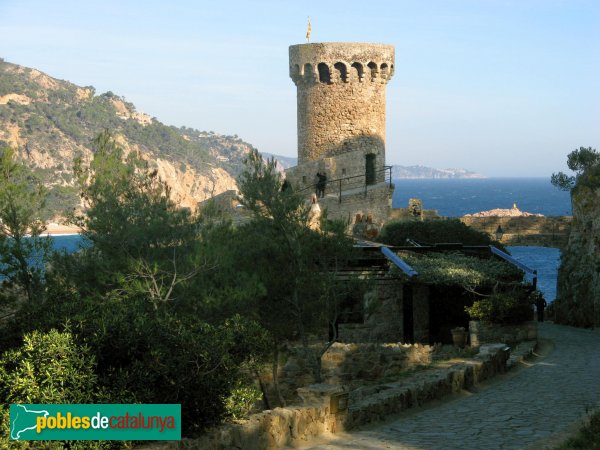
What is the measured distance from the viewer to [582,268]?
96.3 ft

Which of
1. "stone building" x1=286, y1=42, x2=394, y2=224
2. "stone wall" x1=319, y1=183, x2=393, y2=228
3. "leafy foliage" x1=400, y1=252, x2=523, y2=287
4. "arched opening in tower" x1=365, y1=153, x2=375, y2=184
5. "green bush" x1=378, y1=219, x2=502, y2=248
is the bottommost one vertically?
"leafy foliage" x1=400, y1=252, x2=523, y2=287

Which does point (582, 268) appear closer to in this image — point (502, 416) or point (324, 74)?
point (324, 74)

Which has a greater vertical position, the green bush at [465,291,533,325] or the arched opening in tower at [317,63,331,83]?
the arched opening in tower at [317,63,331,83]

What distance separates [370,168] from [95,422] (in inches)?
1266

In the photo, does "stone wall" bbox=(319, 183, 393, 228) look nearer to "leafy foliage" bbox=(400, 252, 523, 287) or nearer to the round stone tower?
the round stone tower

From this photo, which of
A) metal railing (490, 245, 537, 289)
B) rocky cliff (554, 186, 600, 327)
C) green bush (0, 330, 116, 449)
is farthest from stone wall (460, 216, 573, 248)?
green bush (0, 330, 116, 449)

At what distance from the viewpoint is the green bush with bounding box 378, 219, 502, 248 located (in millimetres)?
29250

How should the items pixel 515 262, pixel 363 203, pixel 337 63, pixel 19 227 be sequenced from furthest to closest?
pixel 337 63, pixel 363 203, pixel 515 262, pixel 19 227

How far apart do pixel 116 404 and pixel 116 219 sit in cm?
1117

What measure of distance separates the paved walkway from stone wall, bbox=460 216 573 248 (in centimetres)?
2536

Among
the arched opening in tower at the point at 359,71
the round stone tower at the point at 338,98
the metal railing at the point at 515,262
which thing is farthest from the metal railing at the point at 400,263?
the arched opening in tower at the point at 359,71

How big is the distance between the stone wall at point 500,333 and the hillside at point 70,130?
104m

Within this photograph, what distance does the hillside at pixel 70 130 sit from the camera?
140625mm

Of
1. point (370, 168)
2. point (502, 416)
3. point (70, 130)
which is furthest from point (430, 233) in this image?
point (70, 130)
